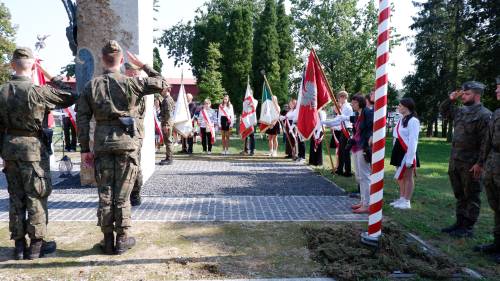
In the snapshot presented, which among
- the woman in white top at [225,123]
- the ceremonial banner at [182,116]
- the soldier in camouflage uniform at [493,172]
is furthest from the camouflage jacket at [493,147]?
the woman in white top at [225,123]

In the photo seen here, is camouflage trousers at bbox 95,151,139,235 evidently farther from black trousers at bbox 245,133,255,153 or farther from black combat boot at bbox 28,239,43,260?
black trousers at bbox 245,133,255,153

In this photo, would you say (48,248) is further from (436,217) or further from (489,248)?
(436,217)

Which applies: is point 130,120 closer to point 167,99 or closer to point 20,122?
point 20,122

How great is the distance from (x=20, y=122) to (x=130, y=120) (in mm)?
1222

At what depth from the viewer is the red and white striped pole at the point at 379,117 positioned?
5223 mm

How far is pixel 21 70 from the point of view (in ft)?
16.4

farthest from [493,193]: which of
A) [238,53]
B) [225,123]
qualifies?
[238,53]

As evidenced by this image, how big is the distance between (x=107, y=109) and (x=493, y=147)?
478cm

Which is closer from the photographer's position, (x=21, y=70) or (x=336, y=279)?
(x=336, y=279)

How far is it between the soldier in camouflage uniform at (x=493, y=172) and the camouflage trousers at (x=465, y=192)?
0.58 meters

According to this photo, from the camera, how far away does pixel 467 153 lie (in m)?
6.14

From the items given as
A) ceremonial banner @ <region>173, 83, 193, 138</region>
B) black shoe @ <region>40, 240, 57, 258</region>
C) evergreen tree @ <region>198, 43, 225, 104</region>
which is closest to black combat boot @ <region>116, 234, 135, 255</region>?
black shoe @ <region>40, 240, 57, 258</region>

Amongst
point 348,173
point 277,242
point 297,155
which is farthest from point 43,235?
point 297,155

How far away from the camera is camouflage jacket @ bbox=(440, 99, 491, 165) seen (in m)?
6.01
